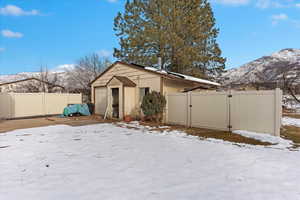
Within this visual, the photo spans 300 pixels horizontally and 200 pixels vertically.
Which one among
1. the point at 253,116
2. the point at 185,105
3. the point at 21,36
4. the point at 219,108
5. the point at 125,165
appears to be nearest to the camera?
the point at 125,165

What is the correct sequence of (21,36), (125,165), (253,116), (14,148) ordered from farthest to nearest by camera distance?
(21,36) → (253,116) → (14,148) → (125,165)

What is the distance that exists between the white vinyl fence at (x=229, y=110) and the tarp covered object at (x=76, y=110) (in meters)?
7.37

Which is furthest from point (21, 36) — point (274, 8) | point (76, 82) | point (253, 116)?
point (274, 8)

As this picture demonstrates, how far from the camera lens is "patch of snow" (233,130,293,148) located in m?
5.12

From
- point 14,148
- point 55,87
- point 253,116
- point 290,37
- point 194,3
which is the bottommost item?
point 14,148

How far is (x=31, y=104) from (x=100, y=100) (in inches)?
214

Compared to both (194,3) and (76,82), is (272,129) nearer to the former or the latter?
(194,3)

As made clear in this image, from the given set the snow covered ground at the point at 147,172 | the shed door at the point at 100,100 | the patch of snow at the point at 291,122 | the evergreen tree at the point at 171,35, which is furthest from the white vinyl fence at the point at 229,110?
the evergreen tree at the point at 171,35

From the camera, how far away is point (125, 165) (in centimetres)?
348

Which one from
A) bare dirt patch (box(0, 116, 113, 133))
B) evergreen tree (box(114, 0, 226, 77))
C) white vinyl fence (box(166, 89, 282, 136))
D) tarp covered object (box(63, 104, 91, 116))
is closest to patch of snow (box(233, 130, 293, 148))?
white vinyl fence (box(166, 89, 282, 136))

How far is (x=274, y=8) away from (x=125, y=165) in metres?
13.5

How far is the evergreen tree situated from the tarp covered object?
602 centimetres

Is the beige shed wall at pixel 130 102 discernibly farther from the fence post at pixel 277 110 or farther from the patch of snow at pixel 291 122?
the patch of snow at pixel 291 122

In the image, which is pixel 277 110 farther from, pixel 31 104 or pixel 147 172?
pixel 31 104
